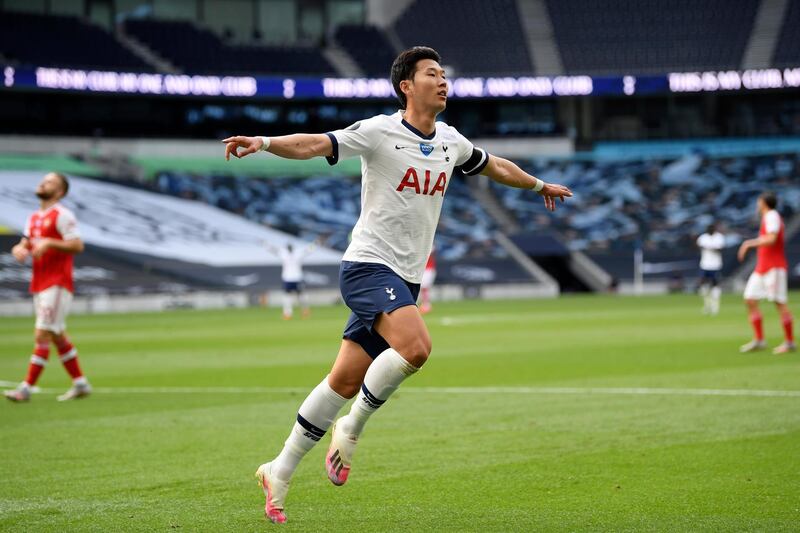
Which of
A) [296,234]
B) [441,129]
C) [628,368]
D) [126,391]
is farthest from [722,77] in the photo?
[441,129]

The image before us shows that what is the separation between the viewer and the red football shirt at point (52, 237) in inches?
477

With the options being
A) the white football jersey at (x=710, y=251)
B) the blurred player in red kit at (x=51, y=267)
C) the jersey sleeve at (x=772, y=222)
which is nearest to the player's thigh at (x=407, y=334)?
the blurred player in red kit at (x=51, y=267)

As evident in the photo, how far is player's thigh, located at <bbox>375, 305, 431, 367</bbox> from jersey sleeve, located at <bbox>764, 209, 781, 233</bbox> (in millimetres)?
A: 11491

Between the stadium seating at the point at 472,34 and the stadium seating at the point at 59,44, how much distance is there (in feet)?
51.5

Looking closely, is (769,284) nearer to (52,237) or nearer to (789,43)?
(52,237)

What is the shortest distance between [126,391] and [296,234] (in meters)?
37.8

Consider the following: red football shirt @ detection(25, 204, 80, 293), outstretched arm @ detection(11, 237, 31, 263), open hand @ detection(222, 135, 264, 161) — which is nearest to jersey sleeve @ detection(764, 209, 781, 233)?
red football shirt @ detection(25, 204, 80, 293)

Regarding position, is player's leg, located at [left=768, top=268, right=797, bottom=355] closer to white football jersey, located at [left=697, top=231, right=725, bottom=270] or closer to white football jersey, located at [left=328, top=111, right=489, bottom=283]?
white football jersey, located at [left=328, top=111, right=489, bottom=283]

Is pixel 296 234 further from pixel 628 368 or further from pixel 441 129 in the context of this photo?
pixel 441 129

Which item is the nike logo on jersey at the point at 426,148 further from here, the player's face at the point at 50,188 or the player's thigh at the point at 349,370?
the player's face at the point at 50,188

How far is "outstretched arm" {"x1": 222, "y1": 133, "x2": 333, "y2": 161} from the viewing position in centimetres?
573

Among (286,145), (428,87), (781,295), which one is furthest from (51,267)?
(781,295)

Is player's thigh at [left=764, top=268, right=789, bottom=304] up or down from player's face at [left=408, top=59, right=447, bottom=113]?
down

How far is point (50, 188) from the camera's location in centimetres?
1196
